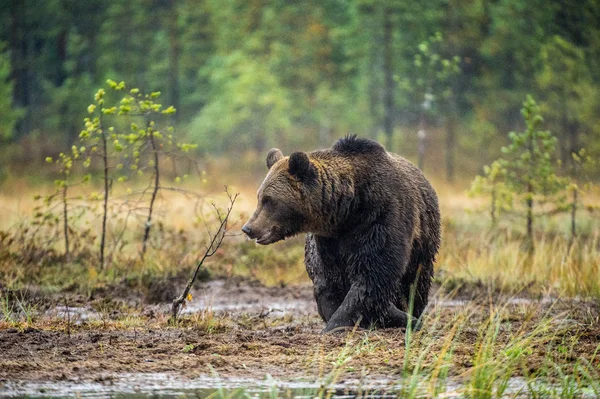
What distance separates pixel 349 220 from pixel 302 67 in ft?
122

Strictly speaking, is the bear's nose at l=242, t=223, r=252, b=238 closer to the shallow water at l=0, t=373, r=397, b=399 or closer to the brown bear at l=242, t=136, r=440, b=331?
the brown bear at l=242, t=136, r=440, b=331

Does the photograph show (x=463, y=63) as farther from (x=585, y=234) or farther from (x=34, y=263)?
(x=34, y=263)

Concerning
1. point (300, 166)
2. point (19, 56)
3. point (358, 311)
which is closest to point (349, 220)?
point (300, 166)

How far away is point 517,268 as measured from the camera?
1283 cm

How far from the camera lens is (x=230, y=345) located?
7.71m

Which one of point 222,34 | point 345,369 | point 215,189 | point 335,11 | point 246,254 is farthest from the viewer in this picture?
point 335,11

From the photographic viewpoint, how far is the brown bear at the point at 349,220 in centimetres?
816

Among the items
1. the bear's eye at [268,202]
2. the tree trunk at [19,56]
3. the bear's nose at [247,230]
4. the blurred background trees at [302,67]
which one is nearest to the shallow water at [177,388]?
the bear's nose at [247,230]

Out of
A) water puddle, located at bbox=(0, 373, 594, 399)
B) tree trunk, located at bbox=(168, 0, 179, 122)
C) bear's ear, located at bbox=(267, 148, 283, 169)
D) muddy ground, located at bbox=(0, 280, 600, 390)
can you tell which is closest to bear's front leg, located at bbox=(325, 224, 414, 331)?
muddy ground, located at bbox=(0, 280, 600, 390)

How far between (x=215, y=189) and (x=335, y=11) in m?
16.1

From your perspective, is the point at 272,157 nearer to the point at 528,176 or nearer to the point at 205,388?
the point at 205,388

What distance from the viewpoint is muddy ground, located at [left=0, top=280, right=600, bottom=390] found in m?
6.90

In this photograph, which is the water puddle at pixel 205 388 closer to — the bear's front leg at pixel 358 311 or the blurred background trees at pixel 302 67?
the bear's front leg at pixel 358 311

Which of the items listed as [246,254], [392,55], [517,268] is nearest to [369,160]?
[517,268]
